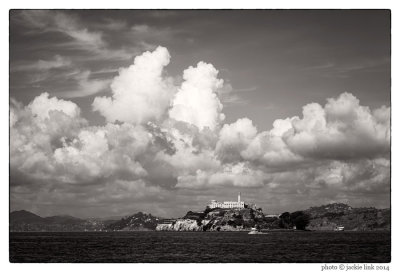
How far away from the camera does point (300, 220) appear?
589ft

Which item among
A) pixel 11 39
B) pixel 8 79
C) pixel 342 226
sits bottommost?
pixel 342 226

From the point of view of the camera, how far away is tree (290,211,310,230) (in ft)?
580

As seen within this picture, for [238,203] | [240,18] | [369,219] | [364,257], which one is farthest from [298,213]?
[240,18]

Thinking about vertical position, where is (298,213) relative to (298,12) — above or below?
below

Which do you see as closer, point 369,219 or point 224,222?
point 369,219

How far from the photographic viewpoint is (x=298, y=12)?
36531 mm

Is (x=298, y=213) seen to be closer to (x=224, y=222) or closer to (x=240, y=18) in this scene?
(x=224, y=222)

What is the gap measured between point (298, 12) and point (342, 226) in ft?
455

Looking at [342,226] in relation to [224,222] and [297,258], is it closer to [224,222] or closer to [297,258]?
[224,222]

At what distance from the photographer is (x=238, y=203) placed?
7215 inches

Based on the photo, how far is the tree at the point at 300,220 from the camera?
17675 centimetres
